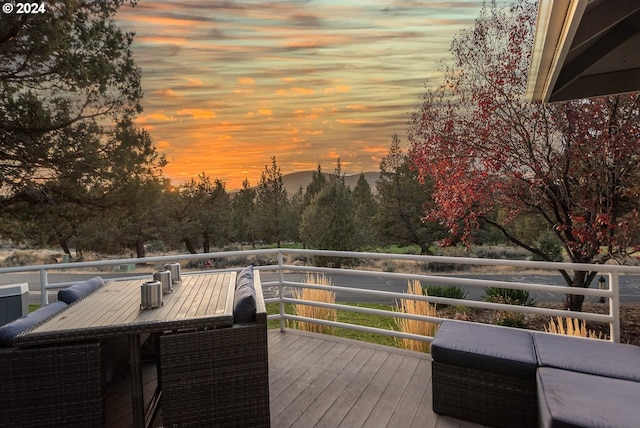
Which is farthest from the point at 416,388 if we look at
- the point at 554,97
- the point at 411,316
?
the point at 554,97

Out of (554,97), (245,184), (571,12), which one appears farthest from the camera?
(245,184)

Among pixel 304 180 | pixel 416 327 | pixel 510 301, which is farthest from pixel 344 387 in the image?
pixel 304 180

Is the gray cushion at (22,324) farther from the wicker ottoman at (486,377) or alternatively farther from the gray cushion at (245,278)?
the wicker ottoman at (486,377)

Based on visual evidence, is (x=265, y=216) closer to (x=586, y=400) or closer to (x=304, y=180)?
(x=304, y=180)

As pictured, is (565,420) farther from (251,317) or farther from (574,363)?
(251,317)

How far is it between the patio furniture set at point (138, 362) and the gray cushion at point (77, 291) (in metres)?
0.20

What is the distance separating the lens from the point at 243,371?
2252 mm

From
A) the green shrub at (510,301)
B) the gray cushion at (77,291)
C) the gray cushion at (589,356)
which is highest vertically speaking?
the gray cushion at (77,291)

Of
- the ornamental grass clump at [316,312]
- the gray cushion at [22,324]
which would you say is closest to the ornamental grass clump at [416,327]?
the ornamental grass clump at [316,312]

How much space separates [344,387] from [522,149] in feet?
13.1

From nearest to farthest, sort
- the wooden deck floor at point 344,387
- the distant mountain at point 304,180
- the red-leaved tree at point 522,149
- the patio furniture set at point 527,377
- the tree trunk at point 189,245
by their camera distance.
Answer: the patio furniture set at point 527,377 < the wooden deck floor at point 344,387 < the red-leaved tree at point 522,149 < the distant mountain at point 304,180 < the tree trunk at point 189,245

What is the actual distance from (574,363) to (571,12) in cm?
177

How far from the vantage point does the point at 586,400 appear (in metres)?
1.84

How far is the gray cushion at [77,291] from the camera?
2689 mm
